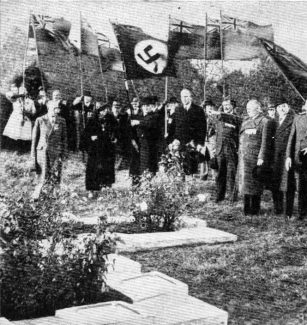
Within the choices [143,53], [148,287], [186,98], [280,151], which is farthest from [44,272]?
[143,53]

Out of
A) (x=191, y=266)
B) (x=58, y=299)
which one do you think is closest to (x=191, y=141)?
(x=191, y=266)

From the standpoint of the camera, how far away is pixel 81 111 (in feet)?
27.7

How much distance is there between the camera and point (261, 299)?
12.3ft

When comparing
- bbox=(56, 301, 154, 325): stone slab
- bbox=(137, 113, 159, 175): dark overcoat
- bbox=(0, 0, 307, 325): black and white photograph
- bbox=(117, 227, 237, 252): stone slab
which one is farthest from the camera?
bbox=(137, 113, 159, 175): dark overcoat

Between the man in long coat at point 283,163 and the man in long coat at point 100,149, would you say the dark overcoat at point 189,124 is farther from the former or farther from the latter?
the man in long coat at point 283,163

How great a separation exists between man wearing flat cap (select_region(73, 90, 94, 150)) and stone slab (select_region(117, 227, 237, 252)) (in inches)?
127

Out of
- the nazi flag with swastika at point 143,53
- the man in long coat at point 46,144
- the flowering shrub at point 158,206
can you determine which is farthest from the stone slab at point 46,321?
the nazi flag with swastika at point 143,53

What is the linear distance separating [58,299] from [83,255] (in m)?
0.28

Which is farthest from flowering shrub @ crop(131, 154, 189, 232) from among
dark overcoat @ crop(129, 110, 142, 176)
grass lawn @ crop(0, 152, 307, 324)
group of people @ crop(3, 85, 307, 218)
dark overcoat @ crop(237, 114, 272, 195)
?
dark overcoat @ crop(129, 110, 142, 176)

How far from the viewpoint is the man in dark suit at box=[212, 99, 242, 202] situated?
23.9ft

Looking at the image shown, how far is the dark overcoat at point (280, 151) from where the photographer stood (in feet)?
21.3

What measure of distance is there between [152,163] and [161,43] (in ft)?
5.37

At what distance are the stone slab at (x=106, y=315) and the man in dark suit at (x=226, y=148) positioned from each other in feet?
14.4

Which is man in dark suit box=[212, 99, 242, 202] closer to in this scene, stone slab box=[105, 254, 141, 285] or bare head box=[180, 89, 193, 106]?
bare head box=[180, 89, 193, 106]
